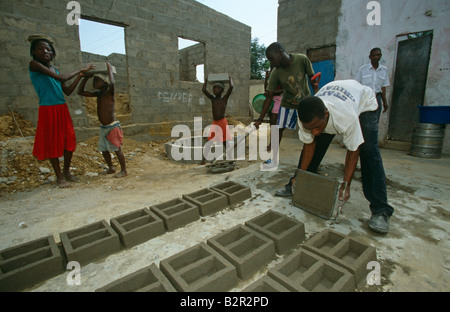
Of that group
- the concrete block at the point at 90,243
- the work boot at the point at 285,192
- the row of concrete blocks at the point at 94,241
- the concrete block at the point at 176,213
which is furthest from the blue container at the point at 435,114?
the concrete block at the point at 90,243

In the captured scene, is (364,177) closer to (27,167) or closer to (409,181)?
(409,181)

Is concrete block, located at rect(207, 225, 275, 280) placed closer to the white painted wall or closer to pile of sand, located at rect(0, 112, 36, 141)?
pile of sand, located at rect(0, 112, 36, 141)

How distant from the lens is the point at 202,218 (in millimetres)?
2232

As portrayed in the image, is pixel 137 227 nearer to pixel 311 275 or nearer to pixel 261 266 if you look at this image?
pixel 261 266

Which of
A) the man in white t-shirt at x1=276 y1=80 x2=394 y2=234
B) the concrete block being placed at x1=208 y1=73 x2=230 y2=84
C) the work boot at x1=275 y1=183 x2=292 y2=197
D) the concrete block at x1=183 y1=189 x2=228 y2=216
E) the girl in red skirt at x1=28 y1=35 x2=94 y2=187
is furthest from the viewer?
the concrete block being placed at x1=208 y1=73 x2=230 y2=84

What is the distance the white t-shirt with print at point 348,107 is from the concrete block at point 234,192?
115 cm

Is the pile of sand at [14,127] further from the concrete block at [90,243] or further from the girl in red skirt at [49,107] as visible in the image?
the concrete block at [90,243]

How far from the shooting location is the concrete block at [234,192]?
2.50 metres

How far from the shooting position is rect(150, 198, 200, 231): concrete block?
6.68ft

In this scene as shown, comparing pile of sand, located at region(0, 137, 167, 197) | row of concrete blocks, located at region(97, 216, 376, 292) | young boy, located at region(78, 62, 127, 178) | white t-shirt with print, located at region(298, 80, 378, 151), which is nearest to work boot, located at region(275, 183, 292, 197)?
row of concrete blocks, located at region(97, 216, 376, 292)

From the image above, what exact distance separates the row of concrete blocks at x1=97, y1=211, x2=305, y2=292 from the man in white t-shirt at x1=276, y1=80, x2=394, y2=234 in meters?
0.68

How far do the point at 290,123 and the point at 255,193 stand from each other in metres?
1.10

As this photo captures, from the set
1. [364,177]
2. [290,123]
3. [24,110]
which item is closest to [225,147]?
[290,123]

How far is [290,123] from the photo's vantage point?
3160mm
